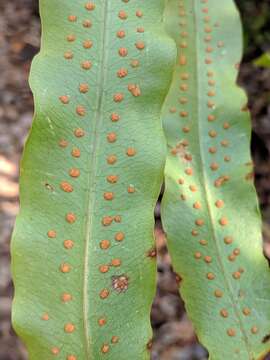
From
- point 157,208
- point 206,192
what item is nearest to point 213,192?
point 206,192

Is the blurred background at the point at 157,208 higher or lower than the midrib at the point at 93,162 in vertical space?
lower

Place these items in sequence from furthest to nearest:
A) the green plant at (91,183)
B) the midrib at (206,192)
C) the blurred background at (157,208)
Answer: the blurred background at (157,208) < the midrib at (206,192) < the green plant at (91,183)

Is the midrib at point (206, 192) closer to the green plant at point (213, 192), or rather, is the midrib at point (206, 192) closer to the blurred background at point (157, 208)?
the green plant at point (213, 192)

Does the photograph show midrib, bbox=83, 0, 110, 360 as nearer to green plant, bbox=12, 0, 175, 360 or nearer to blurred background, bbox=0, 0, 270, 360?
green plant, bbox=12, 0, 175, 360

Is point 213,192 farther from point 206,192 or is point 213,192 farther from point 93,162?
point 93,162

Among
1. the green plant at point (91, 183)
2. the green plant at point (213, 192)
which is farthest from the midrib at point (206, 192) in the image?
the green plant at point (91, 183)

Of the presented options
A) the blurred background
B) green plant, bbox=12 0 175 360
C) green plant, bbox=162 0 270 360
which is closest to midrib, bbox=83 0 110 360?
green plant, bbox=12 0 175 360

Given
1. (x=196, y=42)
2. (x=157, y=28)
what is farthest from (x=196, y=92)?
(x=157, y=28)

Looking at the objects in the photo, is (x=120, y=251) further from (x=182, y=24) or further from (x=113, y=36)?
(x=182, y=24)
